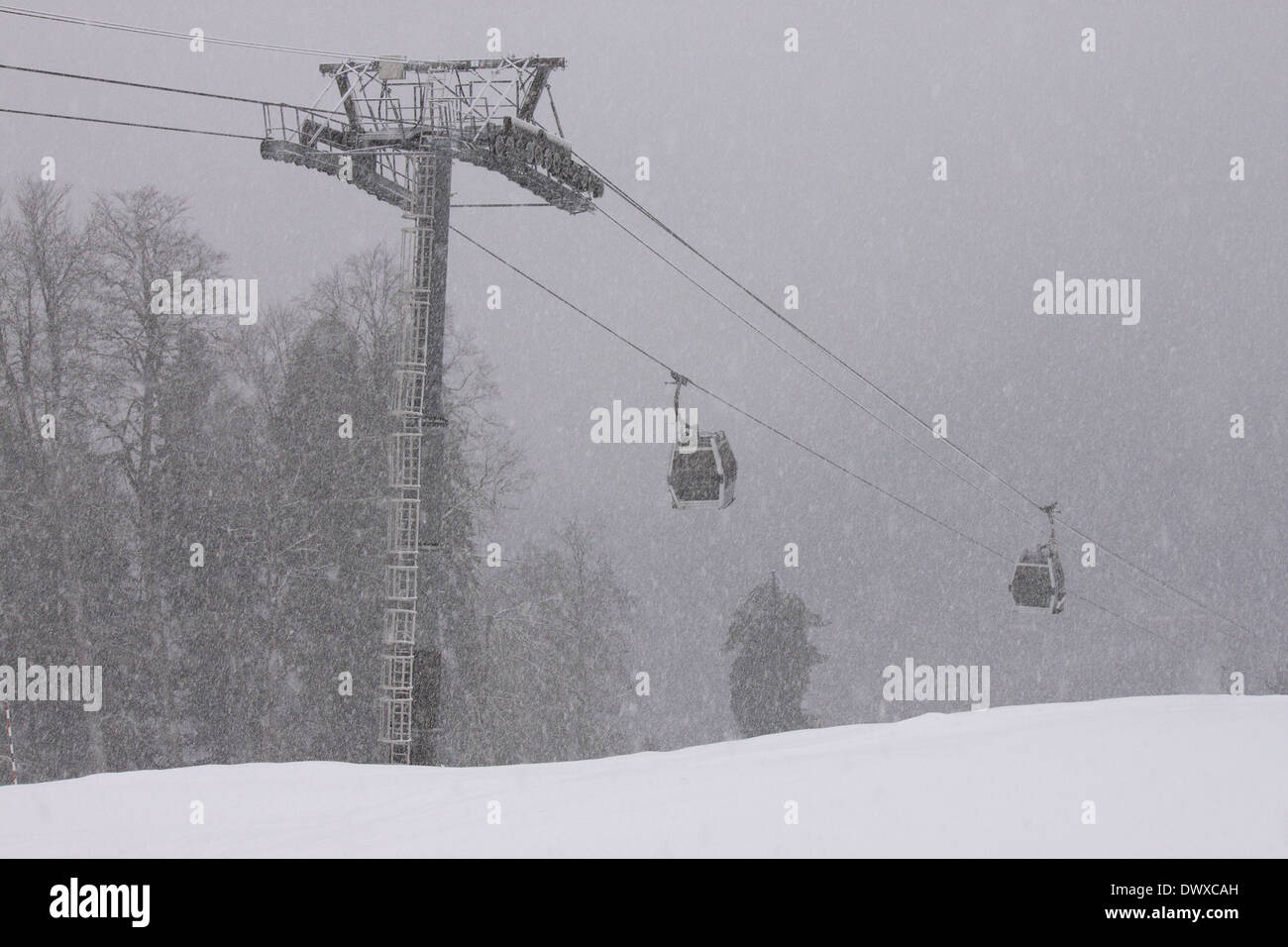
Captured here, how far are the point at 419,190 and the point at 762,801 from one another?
10400 mm

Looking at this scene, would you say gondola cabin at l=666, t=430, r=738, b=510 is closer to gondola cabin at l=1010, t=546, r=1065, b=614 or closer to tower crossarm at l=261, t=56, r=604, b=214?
tower crossarm at l=261, t=56, r=604, b=214

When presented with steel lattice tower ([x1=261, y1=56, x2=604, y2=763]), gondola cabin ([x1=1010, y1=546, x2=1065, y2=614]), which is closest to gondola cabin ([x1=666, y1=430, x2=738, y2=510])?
steel lattice tower ([x1=261, y1=56, x2=604, y2=763])

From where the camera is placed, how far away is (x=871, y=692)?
105750mm

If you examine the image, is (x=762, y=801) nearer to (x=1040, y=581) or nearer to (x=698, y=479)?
(x=698, y=479)

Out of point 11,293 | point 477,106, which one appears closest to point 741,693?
point 11,293

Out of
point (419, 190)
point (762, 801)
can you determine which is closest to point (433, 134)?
point (419, 190)

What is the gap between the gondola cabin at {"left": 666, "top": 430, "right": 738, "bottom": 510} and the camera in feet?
61.6

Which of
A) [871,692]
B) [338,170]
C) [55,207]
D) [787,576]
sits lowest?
[871,692]

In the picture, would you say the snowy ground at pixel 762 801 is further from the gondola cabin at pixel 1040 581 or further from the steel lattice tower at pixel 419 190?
the gondola cabin at pixel 1040 581

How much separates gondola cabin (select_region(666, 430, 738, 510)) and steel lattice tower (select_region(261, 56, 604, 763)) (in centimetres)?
397

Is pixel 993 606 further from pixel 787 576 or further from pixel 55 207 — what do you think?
pixel 55 207

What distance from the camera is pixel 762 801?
7410 millimetres

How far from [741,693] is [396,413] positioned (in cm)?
2818

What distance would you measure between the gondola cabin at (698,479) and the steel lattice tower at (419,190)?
13.0 feet
